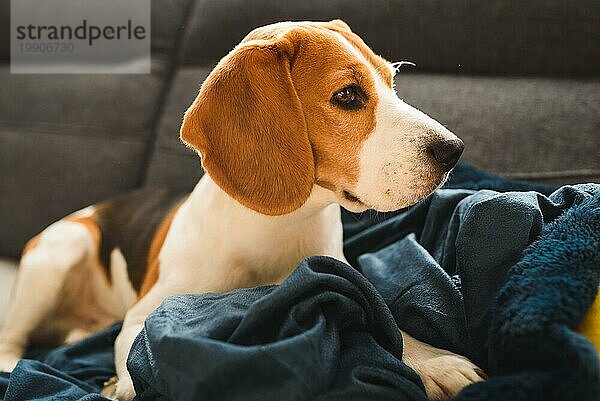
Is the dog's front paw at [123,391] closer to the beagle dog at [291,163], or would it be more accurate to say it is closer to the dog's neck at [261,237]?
the beagle dog at [291,163]

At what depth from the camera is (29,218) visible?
2.16 m

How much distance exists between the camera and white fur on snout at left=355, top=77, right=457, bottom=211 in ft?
3.81

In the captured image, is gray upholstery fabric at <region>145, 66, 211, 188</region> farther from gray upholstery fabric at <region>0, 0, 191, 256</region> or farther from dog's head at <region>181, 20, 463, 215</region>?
dog's head at <region>181, 20, 463, 215</region>

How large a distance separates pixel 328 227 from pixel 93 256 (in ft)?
2.29

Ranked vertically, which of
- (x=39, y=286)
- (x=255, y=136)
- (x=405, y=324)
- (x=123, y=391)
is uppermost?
(x=255, y=136)

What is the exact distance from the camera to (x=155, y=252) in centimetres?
156

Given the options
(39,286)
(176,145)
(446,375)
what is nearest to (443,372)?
(446,375)

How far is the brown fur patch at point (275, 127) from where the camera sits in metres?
1.20

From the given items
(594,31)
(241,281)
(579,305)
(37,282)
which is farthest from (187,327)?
(594,31)

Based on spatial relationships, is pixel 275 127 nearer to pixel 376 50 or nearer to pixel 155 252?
pixel 155 252

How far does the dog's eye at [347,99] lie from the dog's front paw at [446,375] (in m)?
0.43

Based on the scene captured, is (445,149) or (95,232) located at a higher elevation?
(445,149)

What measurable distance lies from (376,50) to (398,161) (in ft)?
2.58

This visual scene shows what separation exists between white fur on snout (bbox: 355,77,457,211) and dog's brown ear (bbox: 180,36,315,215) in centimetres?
10
